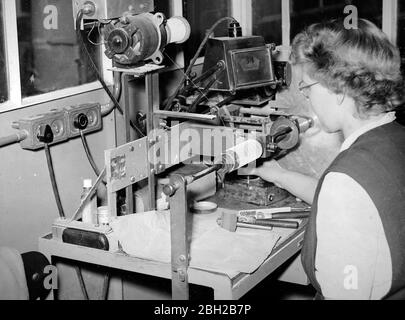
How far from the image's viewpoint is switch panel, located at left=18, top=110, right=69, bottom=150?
204cm

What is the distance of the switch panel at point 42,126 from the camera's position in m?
2.04

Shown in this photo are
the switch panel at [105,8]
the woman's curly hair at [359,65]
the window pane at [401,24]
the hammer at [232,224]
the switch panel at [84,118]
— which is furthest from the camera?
the window pane at [401,24]

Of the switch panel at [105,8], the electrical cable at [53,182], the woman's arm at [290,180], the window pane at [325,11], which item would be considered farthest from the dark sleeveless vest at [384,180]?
the window pane at [325,11]

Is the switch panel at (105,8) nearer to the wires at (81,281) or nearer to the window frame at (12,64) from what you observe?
the window frame at (12,64)

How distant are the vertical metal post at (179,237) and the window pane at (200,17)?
1431 mm

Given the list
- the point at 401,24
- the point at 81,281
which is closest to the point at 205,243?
the point at 81,281

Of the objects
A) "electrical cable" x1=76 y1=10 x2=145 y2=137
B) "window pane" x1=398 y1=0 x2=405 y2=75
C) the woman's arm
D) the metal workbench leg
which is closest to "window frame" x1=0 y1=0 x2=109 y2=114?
"electrical cable" x1=76 y1=10 x2=145 y2=137

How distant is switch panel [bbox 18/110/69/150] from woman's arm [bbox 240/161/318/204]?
671 mm

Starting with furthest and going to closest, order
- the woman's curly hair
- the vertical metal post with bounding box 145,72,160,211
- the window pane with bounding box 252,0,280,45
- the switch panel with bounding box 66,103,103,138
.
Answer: the window pane with bounding box 252,0,280,45 → the switch panel with bounding box 66,103,103,138 → the vertical metal post with bounding box 145,72,160,211 → the woman's curly hair

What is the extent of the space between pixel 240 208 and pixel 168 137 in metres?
0.38

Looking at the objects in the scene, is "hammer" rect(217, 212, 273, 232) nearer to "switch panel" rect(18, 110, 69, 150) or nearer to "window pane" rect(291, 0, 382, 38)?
"switch panel" rect(18, 110, 69, 150)

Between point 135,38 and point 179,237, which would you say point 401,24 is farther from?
point 179,237

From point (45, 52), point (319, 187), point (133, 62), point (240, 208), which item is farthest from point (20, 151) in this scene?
point (319, 187)
